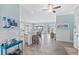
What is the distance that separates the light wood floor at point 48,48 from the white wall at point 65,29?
0.09 metres

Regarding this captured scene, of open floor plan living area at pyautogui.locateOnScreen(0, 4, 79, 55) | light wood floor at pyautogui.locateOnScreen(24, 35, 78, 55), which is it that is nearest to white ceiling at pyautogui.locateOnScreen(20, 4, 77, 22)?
open floor plan living area at pyautogui.locateOnScreen(0, 4, 79, 55)

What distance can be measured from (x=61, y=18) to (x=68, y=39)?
376 millimetres

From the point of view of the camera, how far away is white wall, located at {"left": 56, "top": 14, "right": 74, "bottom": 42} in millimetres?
1766

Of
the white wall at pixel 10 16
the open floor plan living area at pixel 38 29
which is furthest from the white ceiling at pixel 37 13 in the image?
the white wall at pixel 10 16

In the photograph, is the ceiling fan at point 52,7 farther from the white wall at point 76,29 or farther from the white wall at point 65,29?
the white wall at point 76,29

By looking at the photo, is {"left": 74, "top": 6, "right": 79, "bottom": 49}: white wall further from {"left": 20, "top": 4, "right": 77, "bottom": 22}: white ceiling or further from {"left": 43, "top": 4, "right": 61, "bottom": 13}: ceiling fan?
{"left": 43, "top": 4, "right": 61, "bottom": 13}: ceiling fan

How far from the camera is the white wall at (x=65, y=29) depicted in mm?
1766

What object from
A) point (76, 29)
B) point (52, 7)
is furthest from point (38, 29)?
point (76, 29)

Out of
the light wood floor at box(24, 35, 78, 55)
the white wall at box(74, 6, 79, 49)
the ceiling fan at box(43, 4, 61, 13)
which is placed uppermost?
the ceiling fan at box(43, 4, 61, 13)

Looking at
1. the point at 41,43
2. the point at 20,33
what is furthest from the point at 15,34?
the point at 41,43

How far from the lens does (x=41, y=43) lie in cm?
182

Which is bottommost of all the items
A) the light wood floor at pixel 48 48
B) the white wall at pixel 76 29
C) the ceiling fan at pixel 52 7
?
the light wood floor at pixel 48 48

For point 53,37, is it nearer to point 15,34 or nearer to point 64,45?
point 64,45

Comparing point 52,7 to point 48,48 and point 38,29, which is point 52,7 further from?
point 48,48
